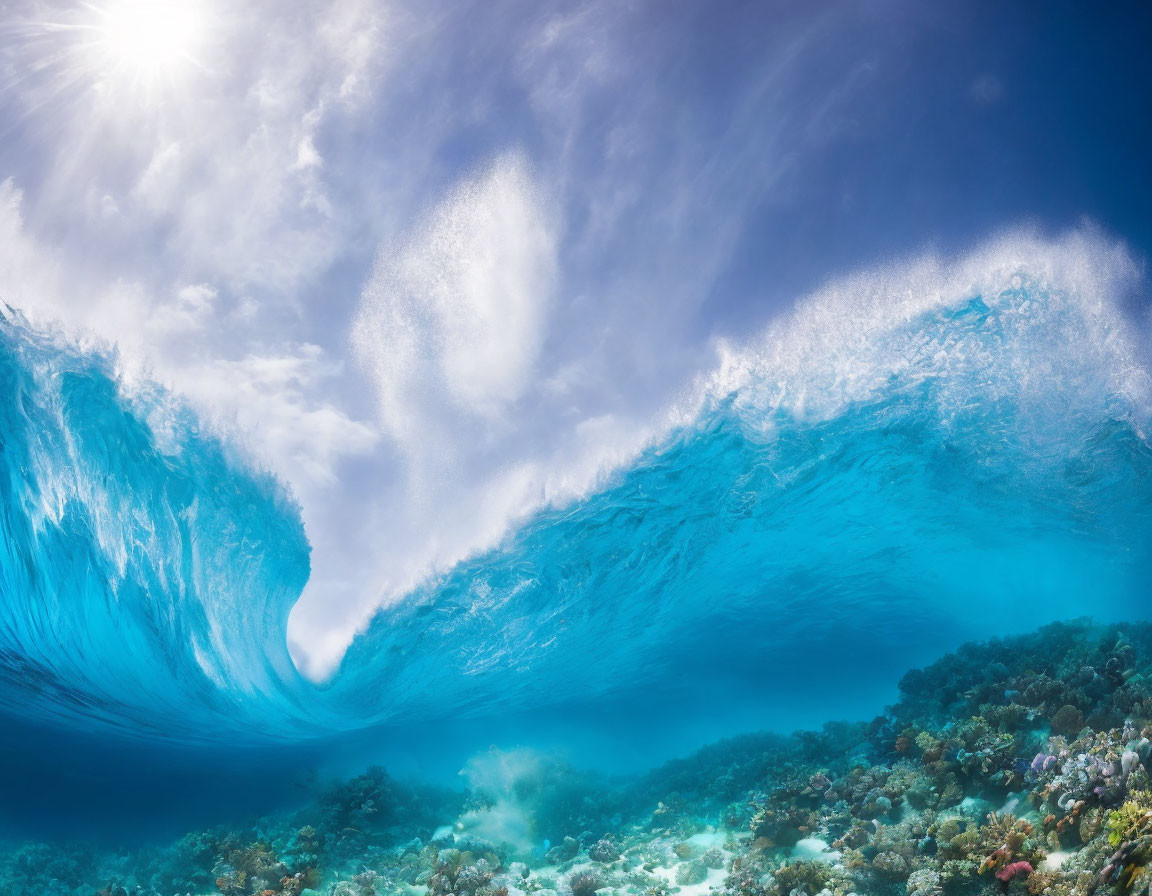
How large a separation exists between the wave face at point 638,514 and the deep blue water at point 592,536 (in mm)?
71

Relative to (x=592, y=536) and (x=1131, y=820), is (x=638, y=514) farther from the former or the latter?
(x=1131, y=820)

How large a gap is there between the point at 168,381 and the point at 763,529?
16.5 meters

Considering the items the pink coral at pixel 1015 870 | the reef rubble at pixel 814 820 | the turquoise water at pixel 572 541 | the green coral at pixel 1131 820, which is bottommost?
the pink coral at pixel 1015 870

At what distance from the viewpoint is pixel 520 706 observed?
26.3 meters

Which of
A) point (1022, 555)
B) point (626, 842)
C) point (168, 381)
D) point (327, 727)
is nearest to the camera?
point (168, 381)

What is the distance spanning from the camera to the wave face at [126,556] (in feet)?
30.2

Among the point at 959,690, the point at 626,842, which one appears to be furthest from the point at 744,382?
the point at 626,842

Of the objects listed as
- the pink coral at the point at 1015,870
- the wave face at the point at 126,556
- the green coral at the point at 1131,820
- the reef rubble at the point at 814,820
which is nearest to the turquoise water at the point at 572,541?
the wave face at the point at 126,556

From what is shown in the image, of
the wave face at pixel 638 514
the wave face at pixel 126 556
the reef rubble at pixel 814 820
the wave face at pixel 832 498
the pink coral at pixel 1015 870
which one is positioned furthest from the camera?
the wave face at pixel 832 498

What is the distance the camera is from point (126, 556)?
37.0 feet

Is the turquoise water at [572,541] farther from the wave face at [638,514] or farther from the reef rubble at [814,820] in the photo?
the reef rubble at [814,820]

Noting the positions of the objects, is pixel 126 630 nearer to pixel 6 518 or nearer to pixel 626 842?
pixel 6 518

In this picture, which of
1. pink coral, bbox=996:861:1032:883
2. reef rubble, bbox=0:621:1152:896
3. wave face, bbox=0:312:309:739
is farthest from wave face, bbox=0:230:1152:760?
pink coral, bbox=996:861:1032:883

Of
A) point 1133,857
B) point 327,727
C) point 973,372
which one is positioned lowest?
point 1133,857
